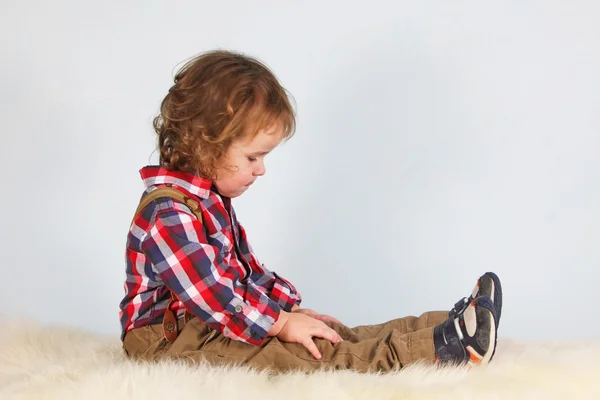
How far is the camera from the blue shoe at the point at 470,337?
4.81ft

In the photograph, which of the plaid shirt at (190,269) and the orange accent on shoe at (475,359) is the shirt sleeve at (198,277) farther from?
the orange accent on shoe at (475,359)

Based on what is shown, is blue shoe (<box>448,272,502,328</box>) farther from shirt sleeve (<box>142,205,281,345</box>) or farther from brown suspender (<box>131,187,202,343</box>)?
brown suspender (<box>131,187,202,343</box>)

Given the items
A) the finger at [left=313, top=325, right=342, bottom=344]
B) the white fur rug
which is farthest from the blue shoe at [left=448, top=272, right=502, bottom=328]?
the finger at [left=313, top=325, right=342, bottom=344]

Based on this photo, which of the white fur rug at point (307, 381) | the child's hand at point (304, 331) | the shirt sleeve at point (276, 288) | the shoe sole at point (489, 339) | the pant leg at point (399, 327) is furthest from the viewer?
the shirt sleeve at point (276, 288)

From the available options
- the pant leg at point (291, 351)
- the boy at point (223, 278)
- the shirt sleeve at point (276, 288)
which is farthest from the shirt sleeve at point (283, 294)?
the pant leg at point (291, 351)

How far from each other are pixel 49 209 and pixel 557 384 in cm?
173

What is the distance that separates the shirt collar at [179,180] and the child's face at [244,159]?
4 centimetres

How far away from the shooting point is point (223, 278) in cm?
156

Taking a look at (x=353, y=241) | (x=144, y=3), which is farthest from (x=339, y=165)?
(x=144, y=3)

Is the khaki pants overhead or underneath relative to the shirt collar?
underneath

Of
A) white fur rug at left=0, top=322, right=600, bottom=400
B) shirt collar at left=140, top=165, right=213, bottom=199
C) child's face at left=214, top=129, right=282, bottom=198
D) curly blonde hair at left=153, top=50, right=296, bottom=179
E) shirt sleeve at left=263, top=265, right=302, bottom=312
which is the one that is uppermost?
curly blonde hair at left=153, top=50, right=296, bottom=179

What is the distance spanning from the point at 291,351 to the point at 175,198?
0.37 metres

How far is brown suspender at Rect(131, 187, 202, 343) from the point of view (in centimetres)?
159

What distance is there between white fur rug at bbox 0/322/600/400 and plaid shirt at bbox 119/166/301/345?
0.51 ft
